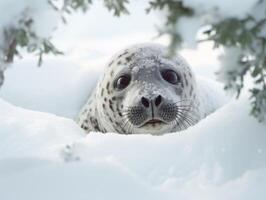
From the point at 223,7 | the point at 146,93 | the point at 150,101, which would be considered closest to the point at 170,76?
the point at 146,93

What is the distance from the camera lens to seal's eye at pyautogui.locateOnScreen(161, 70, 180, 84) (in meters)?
5.11

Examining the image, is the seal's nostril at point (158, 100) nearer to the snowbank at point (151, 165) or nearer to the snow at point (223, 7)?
the snowbank at point (151, 165)

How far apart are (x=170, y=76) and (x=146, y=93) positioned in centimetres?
49

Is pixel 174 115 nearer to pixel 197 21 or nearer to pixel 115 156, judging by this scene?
pixel 115 156

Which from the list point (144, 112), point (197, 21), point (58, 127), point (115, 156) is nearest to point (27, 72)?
point (144, 112)

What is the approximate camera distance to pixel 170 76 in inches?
202

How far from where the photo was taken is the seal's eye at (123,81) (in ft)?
16.8

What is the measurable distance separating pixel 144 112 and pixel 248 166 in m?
1.85

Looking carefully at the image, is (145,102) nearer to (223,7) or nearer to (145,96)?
(145,96)

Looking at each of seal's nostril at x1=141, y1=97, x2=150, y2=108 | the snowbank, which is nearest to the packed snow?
the snowbank

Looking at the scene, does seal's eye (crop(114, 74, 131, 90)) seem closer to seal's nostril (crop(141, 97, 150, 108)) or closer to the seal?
the seal

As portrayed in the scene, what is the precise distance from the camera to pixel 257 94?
111 inches

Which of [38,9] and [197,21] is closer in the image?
[197,21]

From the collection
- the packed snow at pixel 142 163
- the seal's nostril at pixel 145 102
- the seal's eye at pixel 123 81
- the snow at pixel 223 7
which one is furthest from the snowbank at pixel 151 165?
the seal's eye at pixel 123 81
